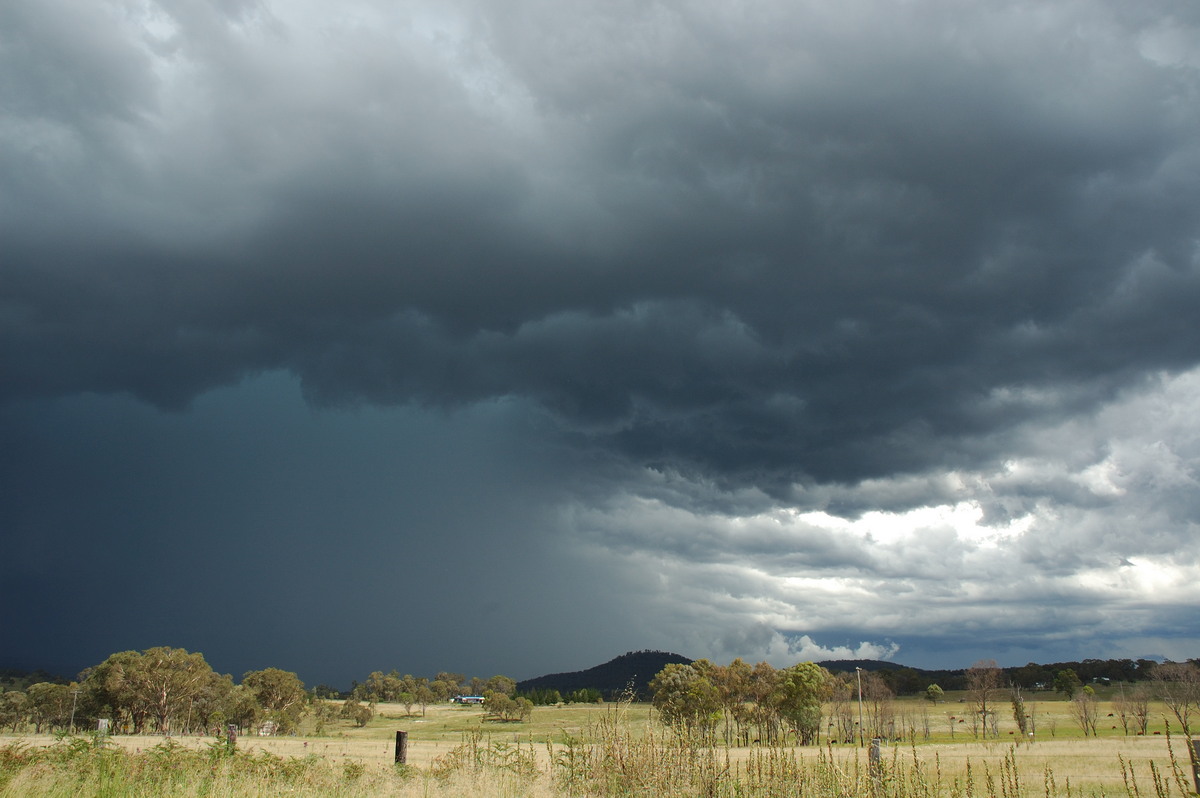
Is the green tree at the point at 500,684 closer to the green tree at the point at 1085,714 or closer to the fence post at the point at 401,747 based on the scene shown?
the green tree at the point at 1085,714

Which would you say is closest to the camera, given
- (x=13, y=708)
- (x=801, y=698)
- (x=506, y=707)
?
(x=801, y=698)

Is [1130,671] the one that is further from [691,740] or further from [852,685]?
[691,740]

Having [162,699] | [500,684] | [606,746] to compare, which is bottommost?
[500,684]

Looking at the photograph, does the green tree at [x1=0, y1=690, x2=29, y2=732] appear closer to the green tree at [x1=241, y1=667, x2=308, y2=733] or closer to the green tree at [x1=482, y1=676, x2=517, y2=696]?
the green tree at [x1=241, y1=667, x2=308, y2=733]

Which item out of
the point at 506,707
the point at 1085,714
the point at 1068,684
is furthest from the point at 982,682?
the point at 506,707

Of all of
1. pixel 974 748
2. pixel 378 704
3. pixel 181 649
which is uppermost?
pixel 181 649

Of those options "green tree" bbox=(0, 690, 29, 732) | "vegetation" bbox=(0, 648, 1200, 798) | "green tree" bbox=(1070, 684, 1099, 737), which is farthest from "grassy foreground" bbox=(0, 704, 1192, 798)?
"green tree" bbox=(1070, 684, 1099, 737)

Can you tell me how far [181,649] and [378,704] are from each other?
350 feet

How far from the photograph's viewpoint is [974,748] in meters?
60.0

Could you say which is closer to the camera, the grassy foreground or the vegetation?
the grassy foreground

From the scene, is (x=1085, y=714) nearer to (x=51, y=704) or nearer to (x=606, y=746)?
(x=606, y=746)

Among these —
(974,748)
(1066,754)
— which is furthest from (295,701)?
(1066,754)

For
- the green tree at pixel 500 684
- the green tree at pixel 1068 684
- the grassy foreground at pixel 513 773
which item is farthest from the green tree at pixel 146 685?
the green tree at pixel 1068 684

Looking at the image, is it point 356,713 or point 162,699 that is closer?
point 162,699
